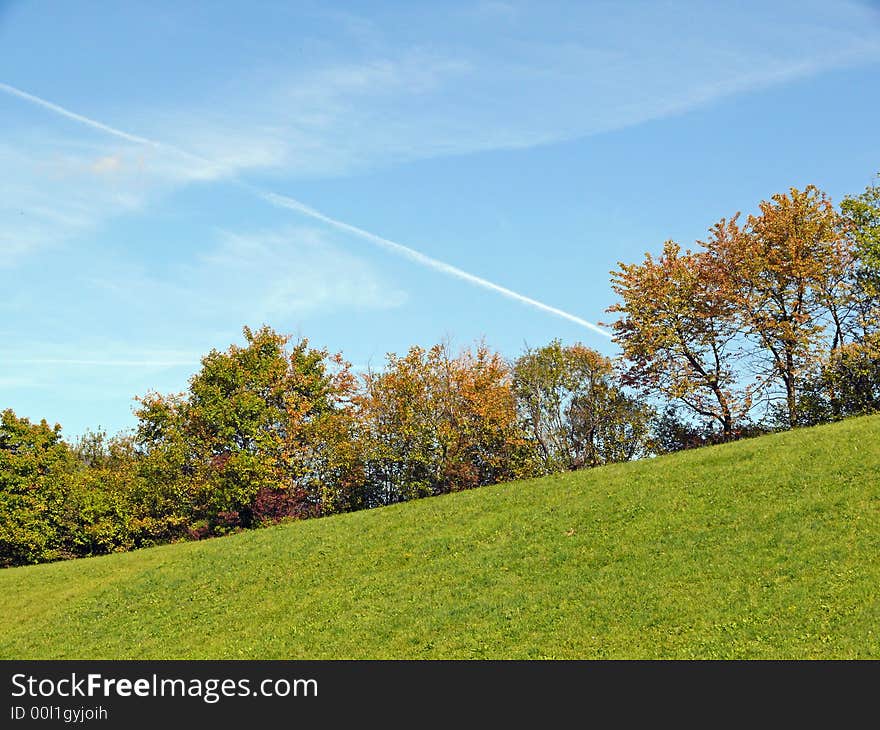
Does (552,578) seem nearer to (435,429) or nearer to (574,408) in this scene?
(435,429)

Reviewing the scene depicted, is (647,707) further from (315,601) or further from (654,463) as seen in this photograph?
(654,463)

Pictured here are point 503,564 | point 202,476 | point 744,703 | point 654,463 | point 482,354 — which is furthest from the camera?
point 482,354

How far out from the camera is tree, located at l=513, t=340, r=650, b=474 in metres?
64.8

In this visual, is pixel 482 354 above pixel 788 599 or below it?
above

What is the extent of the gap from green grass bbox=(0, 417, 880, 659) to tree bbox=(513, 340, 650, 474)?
84.5 ft

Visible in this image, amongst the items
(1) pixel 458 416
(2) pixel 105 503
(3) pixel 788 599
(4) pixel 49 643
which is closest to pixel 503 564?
(3) pixel 788 599

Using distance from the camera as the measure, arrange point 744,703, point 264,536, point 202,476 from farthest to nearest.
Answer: point 202,476, point 264,536, point 744,703

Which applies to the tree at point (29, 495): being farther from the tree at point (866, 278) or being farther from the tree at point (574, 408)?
the tree at point (866, 278)

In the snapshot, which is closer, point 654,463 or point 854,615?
point 854,615

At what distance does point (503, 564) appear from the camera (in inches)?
1090

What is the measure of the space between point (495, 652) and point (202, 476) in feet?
124

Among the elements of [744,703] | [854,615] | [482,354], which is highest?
[482,354]

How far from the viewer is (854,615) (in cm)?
1902

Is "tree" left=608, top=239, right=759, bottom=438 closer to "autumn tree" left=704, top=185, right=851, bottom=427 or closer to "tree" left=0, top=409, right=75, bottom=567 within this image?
"autumn tree" left=704, top=185, right=851, bottom=427
